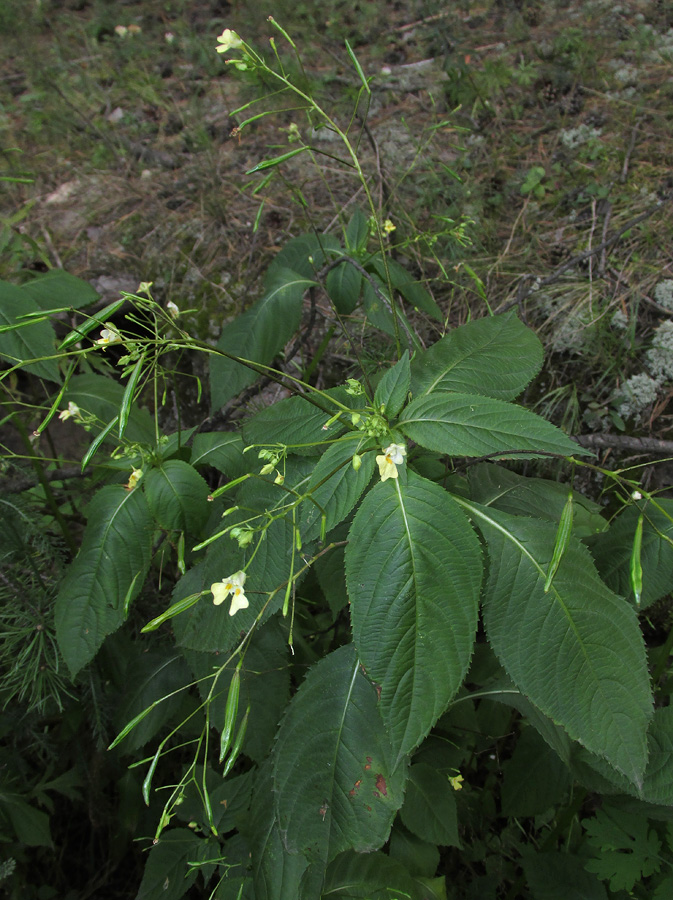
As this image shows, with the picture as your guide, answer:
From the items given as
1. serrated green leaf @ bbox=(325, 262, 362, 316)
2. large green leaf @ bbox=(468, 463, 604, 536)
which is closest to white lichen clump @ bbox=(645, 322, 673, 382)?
large green leaf @ bbox=(468, 463, 604, 536)

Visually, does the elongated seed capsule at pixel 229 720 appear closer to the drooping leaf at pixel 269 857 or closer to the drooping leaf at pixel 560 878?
the drooping leaf at pixel 269 857

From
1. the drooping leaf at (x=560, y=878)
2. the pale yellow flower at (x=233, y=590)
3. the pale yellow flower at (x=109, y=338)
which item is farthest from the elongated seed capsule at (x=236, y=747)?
the drooping leaf at (x=560, y=878)

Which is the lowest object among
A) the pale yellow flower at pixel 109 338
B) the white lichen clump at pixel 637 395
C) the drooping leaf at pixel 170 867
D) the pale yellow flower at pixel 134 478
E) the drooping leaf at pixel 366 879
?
the drooping leaf at pixel 170 867

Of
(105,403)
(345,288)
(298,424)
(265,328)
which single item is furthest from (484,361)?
(105,403)

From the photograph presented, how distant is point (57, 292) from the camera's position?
6.79 feet

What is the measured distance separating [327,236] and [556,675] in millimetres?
1753

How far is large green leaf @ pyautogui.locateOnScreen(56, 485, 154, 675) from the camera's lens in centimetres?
157

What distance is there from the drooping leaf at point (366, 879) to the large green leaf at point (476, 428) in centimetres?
114

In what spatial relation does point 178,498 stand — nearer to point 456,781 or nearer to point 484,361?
point 484,361

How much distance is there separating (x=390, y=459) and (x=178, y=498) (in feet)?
2.27

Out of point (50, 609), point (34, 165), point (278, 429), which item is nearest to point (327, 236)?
point (278, 429)

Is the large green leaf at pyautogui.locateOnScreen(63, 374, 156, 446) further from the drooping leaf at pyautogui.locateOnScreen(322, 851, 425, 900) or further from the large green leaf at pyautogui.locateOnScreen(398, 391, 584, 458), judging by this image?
the drooping leaf at pyautogui.locateOnScreen(322, 851, 425, 900)

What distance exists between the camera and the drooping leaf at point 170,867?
5.66 ft

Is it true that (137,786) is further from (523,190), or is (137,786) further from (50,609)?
(523,190)
